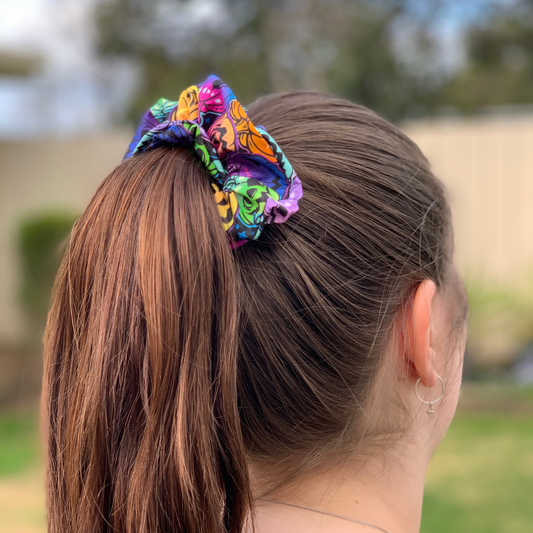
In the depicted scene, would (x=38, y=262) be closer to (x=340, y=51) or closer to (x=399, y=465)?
(x=399, y=465)

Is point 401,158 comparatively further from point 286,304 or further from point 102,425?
point 102,425

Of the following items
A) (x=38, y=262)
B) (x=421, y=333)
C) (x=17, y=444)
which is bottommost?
(x=421, y=333)

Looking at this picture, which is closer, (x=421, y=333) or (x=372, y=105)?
(x=421, y=333)

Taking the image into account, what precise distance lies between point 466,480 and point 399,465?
2.97 meters

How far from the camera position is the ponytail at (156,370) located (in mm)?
813

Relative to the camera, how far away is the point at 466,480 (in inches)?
146

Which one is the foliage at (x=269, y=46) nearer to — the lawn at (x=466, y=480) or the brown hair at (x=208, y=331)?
the lawn at (x=466, y=480)

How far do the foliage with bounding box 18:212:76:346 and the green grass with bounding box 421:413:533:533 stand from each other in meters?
3.79

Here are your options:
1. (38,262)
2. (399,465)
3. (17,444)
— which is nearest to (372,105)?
(38,262)

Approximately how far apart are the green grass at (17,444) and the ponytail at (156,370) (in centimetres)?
335

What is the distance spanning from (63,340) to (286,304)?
37 cm

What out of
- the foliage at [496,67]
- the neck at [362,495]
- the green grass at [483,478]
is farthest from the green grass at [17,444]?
the foliage at [496,67]

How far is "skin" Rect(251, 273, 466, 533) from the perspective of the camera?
967mm

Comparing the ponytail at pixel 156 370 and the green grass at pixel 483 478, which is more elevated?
the green grass at pixel 483 478
